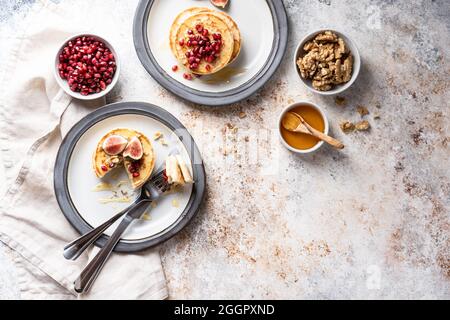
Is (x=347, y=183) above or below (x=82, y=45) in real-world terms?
below

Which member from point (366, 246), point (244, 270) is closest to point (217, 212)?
point (244, 270)

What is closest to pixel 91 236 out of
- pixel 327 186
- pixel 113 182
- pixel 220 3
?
pixel 113 182

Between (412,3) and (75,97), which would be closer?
(75,97)

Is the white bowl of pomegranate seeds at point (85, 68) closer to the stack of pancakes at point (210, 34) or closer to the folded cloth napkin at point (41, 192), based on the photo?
the folded cloth napkin at point (41, 192)

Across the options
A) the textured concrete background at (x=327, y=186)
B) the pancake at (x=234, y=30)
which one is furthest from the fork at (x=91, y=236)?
the pancake at (x=234, y=30)

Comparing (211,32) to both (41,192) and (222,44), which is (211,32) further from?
(41,192)
